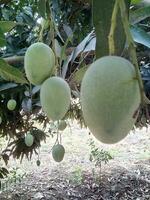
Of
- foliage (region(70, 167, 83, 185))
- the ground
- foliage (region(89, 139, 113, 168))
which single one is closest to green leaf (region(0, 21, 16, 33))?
the ground

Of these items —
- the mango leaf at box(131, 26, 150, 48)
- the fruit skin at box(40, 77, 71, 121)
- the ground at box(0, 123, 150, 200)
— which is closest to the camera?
the fruit skin at box(40, 77, 71, 121)

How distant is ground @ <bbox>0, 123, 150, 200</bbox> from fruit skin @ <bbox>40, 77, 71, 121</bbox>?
260 cm

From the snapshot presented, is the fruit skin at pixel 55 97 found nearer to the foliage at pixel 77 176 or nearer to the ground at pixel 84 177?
the ground at pixel 84 177

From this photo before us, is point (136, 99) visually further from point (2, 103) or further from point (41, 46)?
point (2, 103)

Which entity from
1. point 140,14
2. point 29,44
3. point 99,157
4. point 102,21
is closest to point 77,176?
point 99,157

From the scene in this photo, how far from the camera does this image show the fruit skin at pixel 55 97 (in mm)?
530

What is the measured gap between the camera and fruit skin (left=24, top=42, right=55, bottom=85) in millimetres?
564

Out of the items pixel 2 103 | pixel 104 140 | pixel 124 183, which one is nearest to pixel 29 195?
pixel 124 183

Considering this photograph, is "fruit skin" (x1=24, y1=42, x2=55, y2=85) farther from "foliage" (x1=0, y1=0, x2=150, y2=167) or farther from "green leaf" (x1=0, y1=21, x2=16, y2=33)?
"foliage" (x1=0, y1=0, x2=150, y2=167)

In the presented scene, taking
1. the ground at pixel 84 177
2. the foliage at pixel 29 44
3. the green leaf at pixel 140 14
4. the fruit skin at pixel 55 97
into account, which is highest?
the green leaf at pixel 140 14

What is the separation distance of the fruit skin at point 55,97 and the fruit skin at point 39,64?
24mm

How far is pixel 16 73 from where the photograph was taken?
0.71 m

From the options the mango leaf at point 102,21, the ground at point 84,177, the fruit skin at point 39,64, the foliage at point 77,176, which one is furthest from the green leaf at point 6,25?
the foliage at point 77,176

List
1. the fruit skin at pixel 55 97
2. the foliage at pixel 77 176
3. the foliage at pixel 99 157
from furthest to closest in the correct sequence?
1. the foliage at pixel 99 157
2. the foliage at pixel 77 176
3. the fruit skin at pixel 55 97
